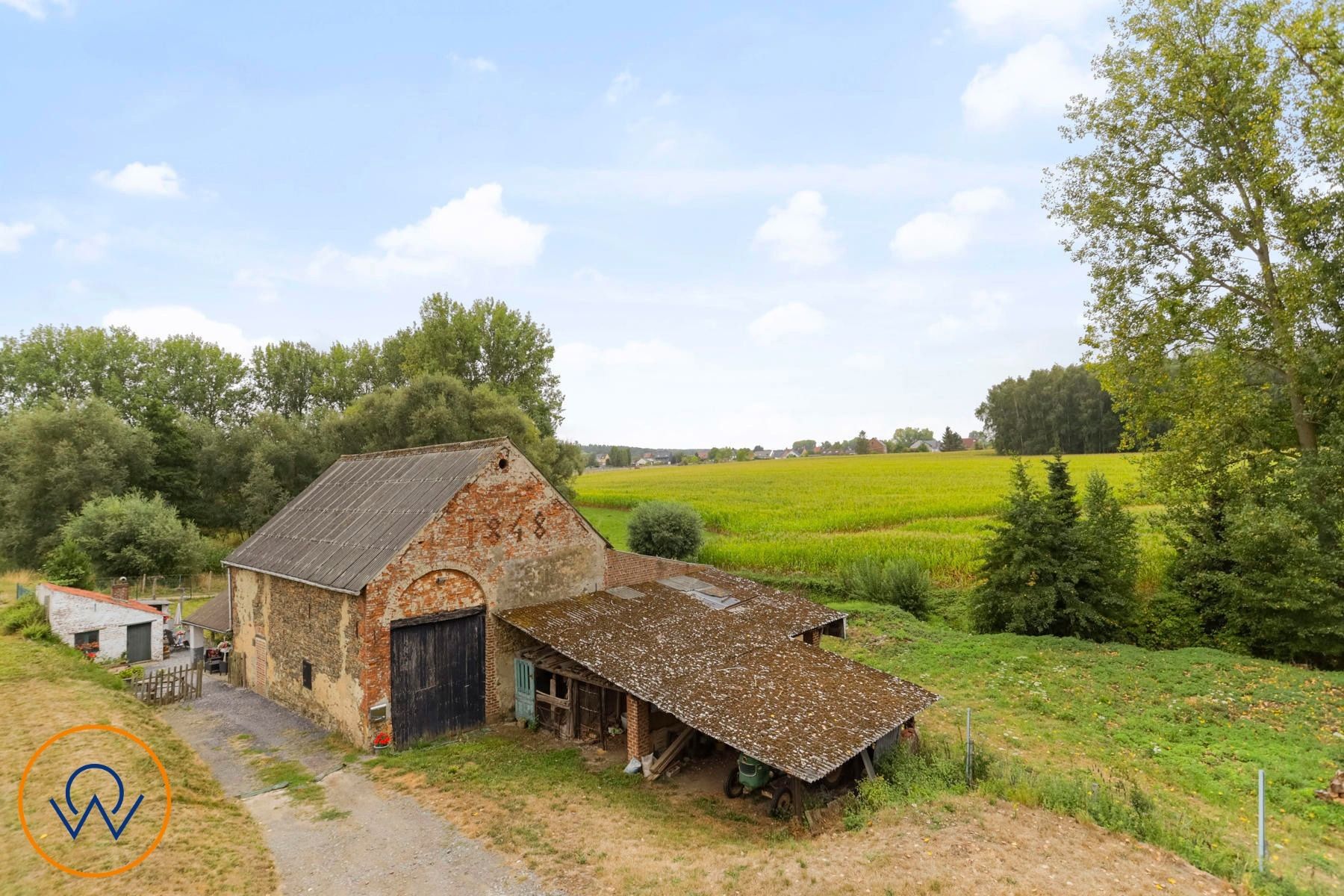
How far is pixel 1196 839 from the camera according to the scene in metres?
8.54

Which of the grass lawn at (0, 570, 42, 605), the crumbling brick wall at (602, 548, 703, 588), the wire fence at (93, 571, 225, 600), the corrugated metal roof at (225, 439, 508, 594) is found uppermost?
the corrugated metal roof at (225, 439, 508, 594)

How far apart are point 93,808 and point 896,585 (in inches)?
893

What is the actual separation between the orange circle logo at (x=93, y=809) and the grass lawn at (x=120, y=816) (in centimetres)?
7

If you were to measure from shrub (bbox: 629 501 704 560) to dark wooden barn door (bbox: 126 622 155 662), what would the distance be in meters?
18.8

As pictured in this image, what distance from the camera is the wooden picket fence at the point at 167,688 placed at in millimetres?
16625

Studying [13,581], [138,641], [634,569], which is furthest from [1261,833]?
[13,581]

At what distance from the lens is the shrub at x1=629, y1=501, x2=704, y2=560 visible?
31.4 meters

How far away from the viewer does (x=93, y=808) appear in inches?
353

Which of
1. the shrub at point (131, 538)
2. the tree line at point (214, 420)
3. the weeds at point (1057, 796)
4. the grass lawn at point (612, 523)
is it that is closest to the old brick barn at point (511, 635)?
the weeds at point (1057, 796)

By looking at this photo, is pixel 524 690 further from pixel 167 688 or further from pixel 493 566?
pixel 167 688

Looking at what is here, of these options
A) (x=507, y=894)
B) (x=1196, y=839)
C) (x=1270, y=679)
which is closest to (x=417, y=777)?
(x=507, y=894)

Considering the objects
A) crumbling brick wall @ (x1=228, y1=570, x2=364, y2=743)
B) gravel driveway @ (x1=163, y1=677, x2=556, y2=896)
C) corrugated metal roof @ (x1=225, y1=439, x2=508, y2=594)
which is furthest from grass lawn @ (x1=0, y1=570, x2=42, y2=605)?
gravel driveway @ (x1=163, y1=677, x2=556, y2=896)

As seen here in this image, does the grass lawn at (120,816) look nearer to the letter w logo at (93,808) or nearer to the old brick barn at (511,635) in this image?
the letter w logo at (93,808)

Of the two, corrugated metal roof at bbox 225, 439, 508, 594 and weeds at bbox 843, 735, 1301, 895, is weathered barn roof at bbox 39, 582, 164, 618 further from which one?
weeds at bbox 843, 735, 1301, 895
